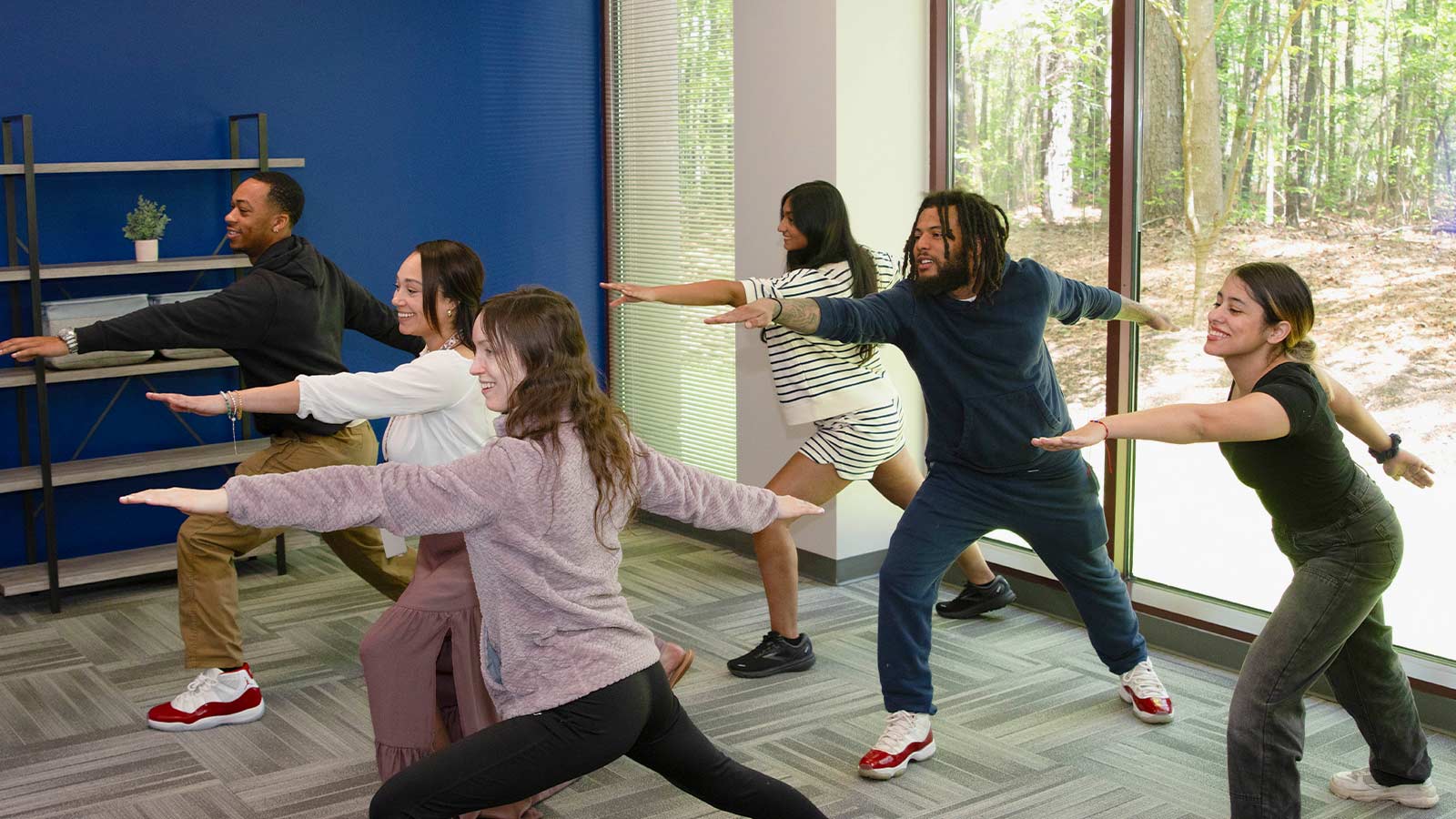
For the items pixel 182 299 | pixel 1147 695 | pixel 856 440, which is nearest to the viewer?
pixel 1147 695

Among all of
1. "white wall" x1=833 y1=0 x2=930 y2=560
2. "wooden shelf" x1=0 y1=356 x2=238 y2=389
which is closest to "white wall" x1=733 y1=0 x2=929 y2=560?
"white wall" x1=833 y1=0 x2=930 y2=560

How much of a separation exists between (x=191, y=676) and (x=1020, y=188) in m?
3.20

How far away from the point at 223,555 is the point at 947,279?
7.22 ft

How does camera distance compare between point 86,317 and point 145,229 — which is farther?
point 145,229

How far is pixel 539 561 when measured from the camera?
2.42m

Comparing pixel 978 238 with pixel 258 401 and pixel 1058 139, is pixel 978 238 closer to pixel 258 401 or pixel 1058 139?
pixel 1058 139

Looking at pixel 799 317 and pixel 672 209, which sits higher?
pixel 672 209

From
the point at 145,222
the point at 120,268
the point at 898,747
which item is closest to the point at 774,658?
the point at 898,747

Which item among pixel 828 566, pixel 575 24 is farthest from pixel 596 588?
pixel 575 24

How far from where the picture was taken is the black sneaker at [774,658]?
4320 millimetres

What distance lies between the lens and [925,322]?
3604 millimetres

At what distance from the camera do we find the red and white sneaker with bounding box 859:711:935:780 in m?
3.54

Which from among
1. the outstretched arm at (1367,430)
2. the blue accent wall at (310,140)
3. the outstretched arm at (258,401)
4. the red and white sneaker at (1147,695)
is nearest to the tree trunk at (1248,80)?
the outstretched arm at (1367,430)

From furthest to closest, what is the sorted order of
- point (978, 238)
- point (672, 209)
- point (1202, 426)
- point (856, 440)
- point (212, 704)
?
point (672, 209), point (856, 440), point (212, 704), point (978, 238), point (1202, 426)
